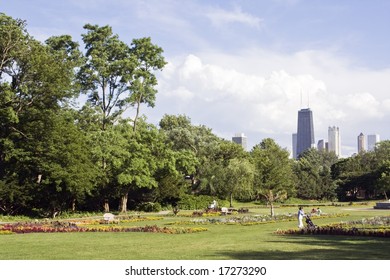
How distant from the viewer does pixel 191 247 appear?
15742 mm

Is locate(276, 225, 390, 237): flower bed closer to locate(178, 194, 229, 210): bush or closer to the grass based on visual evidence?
the grass

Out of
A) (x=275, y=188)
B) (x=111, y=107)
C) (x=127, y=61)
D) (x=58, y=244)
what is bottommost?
(x=58, y=244)

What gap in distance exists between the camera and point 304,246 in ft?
50.6

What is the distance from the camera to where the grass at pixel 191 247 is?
13.5 metres

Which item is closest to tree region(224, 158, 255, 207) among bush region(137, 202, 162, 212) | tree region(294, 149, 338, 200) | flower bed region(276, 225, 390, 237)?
A: bush region(137, 202, 162, 212)

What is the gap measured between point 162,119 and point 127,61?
26.6 meters

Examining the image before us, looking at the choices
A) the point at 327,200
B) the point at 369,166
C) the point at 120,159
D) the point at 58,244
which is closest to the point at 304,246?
the point at 58,244

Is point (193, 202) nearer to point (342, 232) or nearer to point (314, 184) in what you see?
point (342, 232)

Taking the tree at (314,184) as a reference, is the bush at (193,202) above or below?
below

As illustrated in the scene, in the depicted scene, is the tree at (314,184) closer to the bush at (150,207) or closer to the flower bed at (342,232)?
the bush at (150,207)

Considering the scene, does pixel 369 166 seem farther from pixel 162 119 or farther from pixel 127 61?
pixel 127 61

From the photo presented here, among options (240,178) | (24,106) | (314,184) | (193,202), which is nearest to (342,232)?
(24,106)

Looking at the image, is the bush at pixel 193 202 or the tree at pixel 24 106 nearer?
the tree at pixel 24 106

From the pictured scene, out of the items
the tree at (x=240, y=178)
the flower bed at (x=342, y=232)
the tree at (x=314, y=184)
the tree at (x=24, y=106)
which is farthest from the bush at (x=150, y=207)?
the tree at (x=314, y=184)
